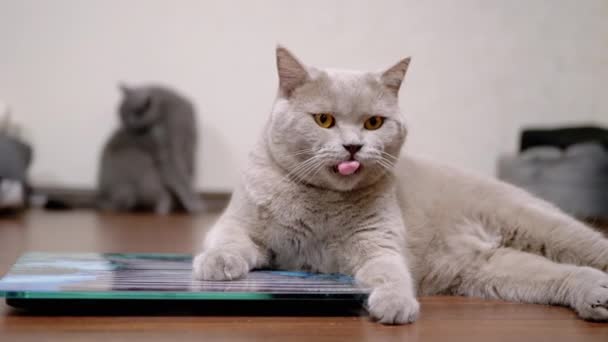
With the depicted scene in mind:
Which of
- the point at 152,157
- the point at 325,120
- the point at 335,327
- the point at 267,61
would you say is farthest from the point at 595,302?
the point at 152,157

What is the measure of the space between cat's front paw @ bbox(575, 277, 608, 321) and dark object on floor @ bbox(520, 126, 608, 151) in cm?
196

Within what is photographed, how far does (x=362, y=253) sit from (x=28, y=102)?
2.47 m

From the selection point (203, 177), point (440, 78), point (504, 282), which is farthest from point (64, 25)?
point (504, 282)

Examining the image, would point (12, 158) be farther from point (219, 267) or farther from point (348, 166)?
point (348, 166)

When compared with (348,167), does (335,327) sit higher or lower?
lower

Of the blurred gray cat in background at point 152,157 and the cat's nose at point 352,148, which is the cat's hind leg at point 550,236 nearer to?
the cat's nose at point 352,148

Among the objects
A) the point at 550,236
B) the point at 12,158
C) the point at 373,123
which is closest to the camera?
the point at 373,123

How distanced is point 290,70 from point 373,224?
1.22ft

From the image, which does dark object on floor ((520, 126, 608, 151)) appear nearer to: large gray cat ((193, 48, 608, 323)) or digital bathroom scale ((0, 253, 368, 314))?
large gray cat ((193, 48, 608, 323))

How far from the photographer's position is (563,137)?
302 cm

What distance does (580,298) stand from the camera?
115cm

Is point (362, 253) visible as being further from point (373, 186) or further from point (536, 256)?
point (536, 256)

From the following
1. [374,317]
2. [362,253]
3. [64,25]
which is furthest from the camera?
[64,25]

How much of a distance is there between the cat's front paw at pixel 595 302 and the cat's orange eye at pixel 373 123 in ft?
1.70
